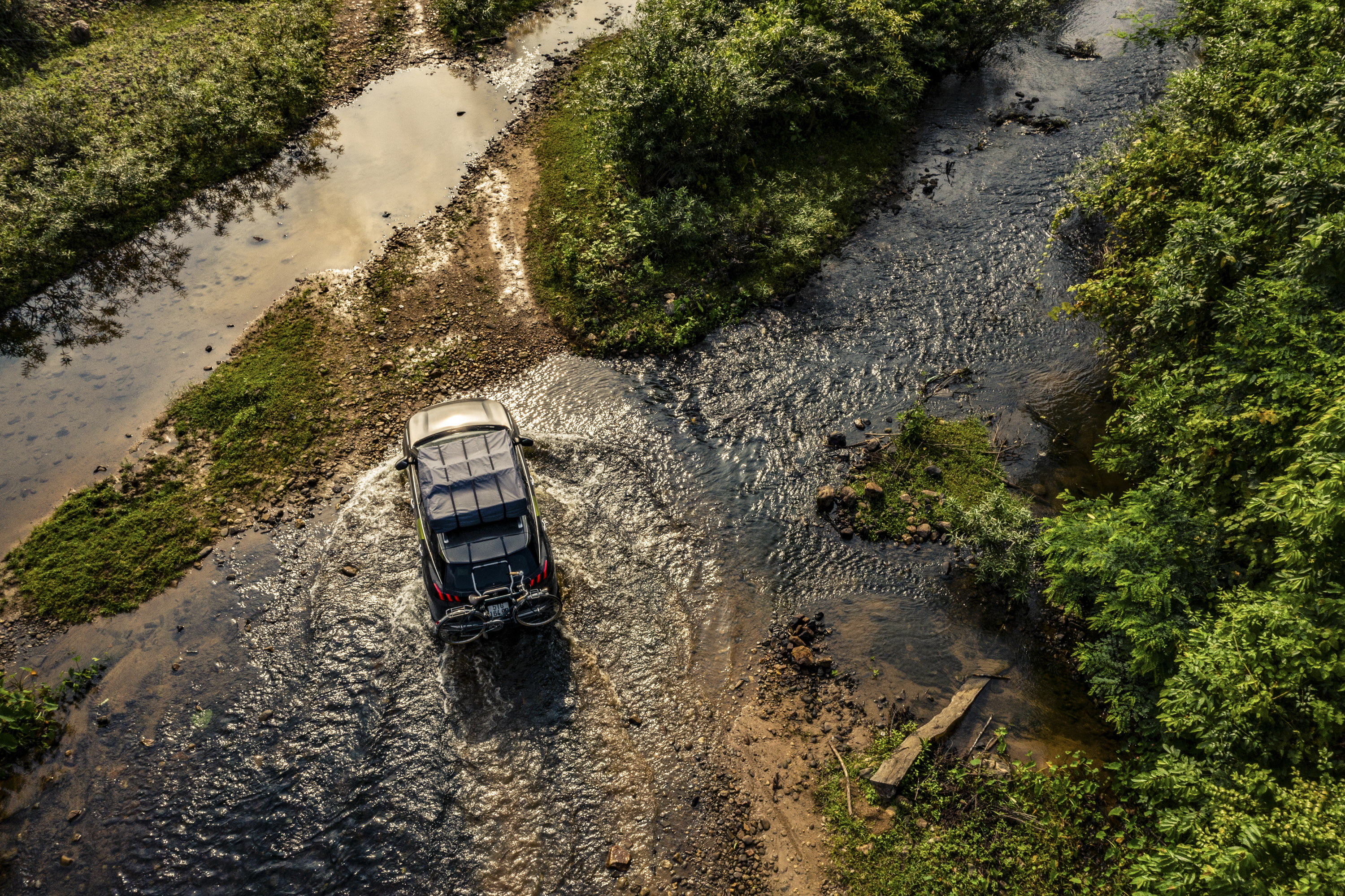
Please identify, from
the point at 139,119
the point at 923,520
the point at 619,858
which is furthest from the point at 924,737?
the point at 139,119

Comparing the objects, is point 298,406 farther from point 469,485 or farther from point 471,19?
point 471,19

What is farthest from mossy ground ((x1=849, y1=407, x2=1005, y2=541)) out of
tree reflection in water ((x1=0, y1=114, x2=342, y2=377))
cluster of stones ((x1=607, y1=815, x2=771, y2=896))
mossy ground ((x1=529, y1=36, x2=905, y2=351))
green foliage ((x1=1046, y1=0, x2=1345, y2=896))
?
tree reflection in water ((x1=0, y1=114, x2=342, y2=377))

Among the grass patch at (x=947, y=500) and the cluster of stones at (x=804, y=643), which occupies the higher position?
the grass patch at (x=947, y=500)

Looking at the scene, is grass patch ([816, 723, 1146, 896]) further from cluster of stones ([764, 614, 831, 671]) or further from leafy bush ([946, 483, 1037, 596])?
leafy bush ([946, 483, 1037, 596])

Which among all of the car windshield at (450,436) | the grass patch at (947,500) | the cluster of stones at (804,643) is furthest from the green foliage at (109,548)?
the grass patch at (947,500)

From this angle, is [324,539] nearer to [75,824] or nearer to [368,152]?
[75,824]

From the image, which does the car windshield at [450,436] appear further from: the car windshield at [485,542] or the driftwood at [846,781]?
the driftwood at [846,781]
